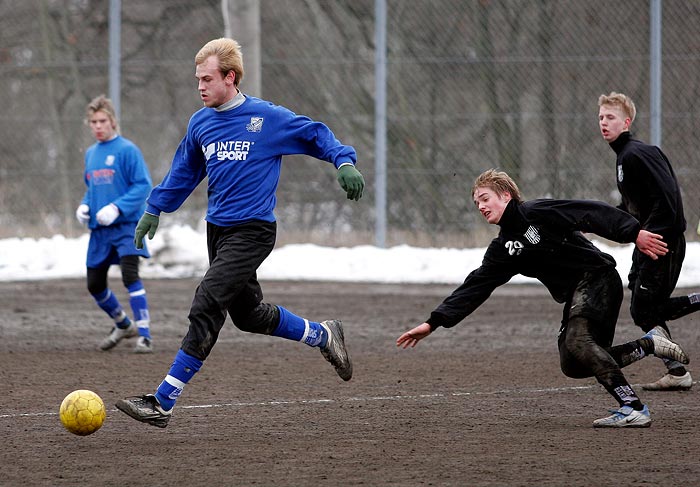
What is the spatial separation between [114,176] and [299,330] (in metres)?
3.46

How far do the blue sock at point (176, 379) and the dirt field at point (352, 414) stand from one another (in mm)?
206

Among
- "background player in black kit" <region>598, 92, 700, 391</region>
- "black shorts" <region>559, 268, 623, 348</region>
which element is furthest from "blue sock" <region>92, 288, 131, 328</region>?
"black shorts" <region>559, 268, 623, 348</region>

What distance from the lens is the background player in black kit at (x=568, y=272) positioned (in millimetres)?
6504

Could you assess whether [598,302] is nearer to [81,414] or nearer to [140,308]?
[81,414]

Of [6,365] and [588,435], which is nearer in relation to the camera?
[588,435]

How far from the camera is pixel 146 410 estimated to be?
6297 mm

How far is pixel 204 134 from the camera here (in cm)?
680

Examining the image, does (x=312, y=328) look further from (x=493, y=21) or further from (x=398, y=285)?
(x=493, y=21)

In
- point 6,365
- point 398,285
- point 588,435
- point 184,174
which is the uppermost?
point 184,174

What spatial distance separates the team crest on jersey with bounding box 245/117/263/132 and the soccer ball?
5.66 feet

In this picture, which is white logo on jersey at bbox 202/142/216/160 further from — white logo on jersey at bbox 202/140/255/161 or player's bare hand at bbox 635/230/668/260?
player's bare hand at bbox 635/230/668/260

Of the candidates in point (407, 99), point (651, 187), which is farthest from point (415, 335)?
point (407, 99)

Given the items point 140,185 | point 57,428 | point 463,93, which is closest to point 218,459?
point 57,428

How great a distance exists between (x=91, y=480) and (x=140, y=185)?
497cm
